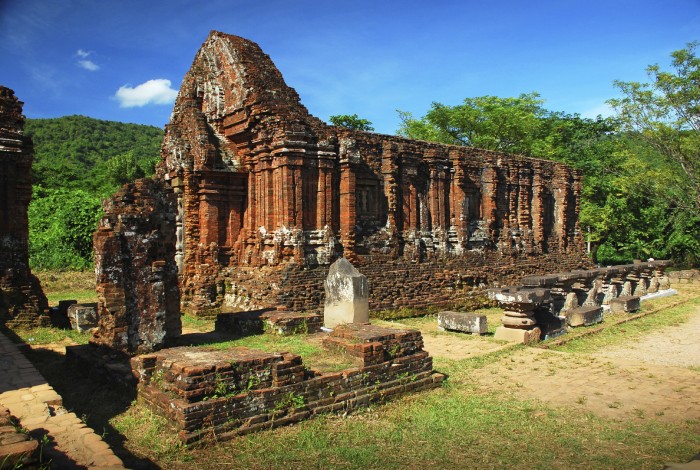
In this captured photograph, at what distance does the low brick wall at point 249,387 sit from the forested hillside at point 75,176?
1664 centimetres

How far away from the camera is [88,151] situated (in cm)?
5706

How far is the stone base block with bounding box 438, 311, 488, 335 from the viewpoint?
1134cm

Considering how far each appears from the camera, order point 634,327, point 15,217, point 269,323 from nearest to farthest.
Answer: point 269,323 → point 15,217 → point 634,327

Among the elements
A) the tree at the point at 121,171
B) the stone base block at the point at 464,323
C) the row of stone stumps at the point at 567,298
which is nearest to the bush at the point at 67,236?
the tree at the point at 121,171

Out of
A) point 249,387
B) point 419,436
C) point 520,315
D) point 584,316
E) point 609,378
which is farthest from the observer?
point 584,316

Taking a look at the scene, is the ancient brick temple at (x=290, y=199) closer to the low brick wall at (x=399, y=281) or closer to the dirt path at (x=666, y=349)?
the low brick wall at (x=399, y=281)

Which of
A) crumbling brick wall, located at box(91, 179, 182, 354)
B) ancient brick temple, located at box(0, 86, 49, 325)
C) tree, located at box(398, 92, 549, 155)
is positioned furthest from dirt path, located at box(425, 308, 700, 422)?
tree, located at box(398, 92, 549, 155)

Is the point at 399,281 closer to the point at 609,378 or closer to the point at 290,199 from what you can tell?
the point at 290,199

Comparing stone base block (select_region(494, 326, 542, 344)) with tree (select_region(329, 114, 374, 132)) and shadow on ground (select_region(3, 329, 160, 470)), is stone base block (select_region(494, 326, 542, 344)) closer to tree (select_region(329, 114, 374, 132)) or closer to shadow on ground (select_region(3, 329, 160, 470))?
shadow on ground (select_region(3, 329, 160, 470))

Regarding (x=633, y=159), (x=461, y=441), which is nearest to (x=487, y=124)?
(x=633, y=159)

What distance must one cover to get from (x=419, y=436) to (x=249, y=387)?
1.95m

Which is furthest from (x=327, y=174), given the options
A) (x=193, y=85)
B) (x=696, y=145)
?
(x=696, y=145)

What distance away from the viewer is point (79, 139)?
199ft

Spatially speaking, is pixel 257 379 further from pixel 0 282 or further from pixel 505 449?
pixel 0 282
